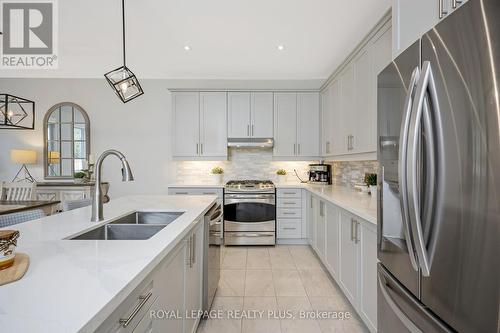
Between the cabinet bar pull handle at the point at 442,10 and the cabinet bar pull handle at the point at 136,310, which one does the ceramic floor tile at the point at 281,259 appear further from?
the cabinet bar pull handle at the point at 442,10

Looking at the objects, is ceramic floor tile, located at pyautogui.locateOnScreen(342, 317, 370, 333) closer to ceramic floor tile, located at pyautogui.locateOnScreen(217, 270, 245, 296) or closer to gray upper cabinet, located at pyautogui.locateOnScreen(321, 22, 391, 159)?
ceramic floor tile, located at pyautogui.locateOnScreen(217, 270, 245, 296)

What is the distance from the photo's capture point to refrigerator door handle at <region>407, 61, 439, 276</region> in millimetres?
814

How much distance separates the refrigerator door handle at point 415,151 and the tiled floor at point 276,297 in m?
1.43

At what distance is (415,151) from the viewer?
0.83 m

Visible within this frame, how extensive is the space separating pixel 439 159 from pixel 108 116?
15.8ft

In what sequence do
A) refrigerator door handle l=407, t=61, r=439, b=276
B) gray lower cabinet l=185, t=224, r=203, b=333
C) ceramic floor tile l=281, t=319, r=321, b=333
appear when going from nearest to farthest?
refrigerator door handle l=407, t=61, r=439, b=276, gray lower cabinet l=185, t=224, r=203, b=333, ceramic floor tile l=281, t=319, r=321, b=333

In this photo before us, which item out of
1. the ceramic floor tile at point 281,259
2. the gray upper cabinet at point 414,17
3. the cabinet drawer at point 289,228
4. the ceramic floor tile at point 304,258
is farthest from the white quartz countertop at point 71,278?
the cabinet drawer at point 289,228

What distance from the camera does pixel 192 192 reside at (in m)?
3.74

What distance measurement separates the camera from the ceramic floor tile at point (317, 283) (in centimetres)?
240

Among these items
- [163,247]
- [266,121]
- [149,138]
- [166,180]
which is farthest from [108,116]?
[163,247]

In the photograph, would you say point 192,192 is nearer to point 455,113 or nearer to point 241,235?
point 241,235

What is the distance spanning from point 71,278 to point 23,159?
458 cm

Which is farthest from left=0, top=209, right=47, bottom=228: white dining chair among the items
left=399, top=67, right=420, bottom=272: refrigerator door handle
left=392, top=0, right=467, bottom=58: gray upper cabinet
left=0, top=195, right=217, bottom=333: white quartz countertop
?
left=392, top=0, right=467, bottom=58: gray upper cabinet

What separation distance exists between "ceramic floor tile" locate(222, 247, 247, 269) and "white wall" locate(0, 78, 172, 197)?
1740 millimetres
